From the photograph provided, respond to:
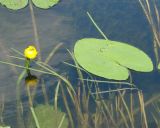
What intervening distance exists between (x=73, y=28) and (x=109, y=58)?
29 centimetres

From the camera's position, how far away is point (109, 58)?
1529mm

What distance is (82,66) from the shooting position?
1.49 meters

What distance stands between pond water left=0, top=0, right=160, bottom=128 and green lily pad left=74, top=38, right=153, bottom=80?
47 mm

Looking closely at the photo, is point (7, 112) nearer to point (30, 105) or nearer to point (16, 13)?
point (30, 105)

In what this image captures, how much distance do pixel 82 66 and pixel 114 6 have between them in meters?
0.50

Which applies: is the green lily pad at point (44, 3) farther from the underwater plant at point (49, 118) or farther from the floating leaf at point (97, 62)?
the underwater plant at point (49, 118)

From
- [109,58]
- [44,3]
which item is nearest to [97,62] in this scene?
[109,58]

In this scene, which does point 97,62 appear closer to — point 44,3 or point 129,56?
point 129,56

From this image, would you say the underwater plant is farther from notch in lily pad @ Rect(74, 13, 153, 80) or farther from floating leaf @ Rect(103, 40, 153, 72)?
floating leaf @ Rect(103, 40, 153, 72)

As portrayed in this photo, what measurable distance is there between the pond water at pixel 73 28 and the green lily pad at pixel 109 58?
0.05 m

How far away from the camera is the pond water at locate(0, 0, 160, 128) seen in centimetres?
154

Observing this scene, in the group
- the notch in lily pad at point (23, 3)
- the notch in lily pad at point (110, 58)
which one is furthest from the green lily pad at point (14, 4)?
the notch in lily pad at point (110, 58)

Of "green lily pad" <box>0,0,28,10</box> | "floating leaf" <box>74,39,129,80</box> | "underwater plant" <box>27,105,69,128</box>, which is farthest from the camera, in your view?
"green lily pad" <box>0,0,28,10</box>

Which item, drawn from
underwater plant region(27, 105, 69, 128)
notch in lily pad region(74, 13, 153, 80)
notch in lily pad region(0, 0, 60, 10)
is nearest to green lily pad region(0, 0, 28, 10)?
notch in lily pad region(0, 0, 60, 10)
